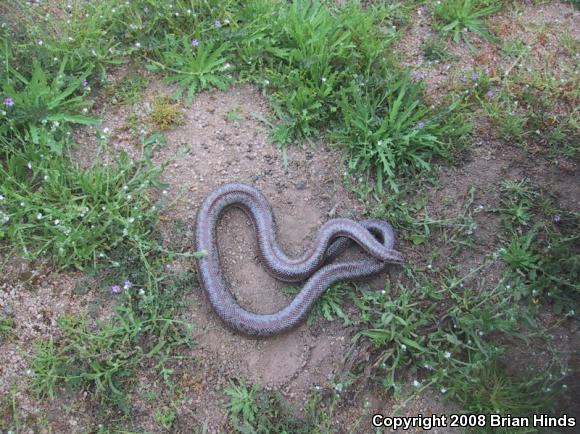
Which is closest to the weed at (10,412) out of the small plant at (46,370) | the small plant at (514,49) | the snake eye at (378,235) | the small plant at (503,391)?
the small plant at (46,370)

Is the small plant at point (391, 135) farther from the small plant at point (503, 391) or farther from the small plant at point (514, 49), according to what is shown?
the small plant at point (503, 391)

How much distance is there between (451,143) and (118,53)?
12.9 feet

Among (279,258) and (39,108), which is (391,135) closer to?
(279,258)

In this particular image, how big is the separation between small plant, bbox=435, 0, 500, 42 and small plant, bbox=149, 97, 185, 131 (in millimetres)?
3435

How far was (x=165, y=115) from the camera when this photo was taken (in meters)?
5.93

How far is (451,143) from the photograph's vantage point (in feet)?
19.3

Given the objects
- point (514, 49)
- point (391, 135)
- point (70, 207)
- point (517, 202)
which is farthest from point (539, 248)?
point (70, 207)

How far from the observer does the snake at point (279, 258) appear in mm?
Result: 5094

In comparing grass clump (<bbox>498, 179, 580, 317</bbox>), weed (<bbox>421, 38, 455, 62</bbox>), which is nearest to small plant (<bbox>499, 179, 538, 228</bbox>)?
grass clump (<bbox>498, 179, 580, 317</bbox>)

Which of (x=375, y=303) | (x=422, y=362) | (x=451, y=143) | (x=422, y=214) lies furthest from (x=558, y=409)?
(x=451, y=143)

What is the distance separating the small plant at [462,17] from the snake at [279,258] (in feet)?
9.37

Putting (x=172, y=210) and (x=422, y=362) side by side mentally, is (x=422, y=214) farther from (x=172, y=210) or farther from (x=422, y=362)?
(x=172, y=210)

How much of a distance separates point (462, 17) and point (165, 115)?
153 inches

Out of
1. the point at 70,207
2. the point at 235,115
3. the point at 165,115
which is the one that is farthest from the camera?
the point at 235,115
